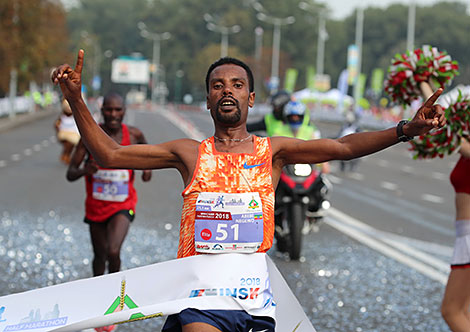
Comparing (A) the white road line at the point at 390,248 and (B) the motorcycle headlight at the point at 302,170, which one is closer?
(A) the white road line at the point at 390,248

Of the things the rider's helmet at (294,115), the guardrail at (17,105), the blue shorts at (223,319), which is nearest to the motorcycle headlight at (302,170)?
the rider's helmet at (294,115)

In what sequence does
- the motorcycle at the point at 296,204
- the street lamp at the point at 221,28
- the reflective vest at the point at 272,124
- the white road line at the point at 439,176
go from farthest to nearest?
the street lamp at the point at 221,28 < the white road line at the point at 439,176 < the reflective vest at the point at 272,124 < the motorcycle at the point at 296,204

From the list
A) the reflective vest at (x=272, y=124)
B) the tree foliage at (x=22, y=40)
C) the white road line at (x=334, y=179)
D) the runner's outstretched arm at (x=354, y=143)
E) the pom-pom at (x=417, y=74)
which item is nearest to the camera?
the runner's outstretched arm at (x=354, y=143)

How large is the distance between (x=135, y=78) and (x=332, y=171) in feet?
314

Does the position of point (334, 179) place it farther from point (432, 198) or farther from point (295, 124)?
point (295, 124)

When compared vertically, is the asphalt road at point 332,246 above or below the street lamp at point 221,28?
below

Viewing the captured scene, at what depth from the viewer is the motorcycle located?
9906 millimetres

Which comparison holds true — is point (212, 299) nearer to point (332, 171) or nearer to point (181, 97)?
point (332, 171)

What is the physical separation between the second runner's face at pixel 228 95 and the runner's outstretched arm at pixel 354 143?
0.27 metres

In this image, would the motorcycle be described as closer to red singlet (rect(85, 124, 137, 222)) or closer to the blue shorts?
red singlet (rect(85, 124, 137, 222))

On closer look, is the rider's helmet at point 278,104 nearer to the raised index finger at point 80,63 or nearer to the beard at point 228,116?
the beard at point 228,116

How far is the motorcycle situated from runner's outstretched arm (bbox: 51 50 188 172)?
560 centimetres

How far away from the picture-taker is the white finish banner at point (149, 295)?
13.4 ft

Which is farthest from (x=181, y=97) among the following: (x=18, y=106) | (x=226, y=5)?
(x=18, y=106)
